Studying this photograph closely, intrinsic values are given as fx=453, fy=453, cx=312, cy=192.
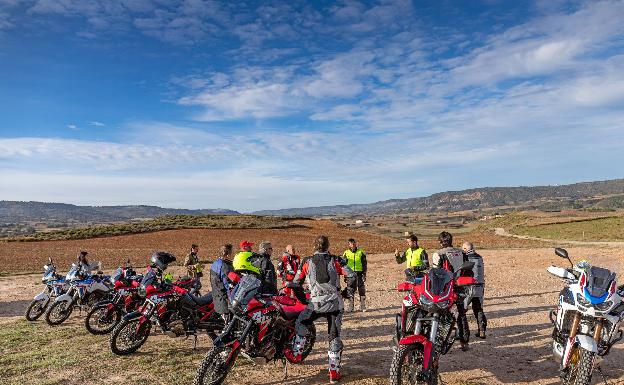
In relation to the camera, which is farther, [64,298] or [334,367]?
[64,298]

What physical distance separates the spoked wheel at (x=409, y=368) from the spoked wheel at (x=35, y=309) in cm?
1077

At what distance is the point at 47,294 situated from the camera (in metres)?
12.7

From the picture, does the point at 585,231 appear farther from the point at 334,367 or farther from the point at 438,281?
the point at 438,281

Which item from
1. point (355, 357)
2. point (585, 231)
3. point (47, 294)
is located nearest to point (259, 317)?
point (355, 357)

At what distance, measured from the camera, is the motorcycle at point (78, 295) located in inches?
464

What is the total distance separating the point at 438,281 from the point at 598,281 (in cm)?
209

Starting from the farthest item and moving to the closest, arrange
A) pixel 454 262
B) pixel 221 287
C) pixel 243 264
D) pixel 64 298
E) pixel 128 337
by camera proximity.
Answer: pixel 64 298
pixel 128 337
pixel 221 287
pixel 454 262
pixel 243 264

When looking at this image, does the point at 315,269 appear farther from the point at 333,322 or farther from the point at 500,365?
the point at 500,365

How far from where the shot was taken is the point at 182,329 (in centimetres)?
894

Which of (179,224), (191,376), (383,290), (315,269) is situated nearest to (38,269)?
(383,290)

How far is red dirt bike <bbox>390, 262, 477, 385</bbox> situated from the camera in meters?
5.93

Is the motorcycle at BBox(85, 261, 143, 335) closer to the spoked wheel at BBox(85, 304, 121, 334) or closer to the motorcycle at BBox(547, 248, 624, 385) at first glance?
the spoked wheel at BBox(85, 304, 121, 334)

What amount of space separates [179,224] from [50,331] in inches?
2189

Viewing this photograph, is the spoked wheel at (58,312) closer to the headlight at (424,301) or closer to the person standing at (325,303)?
the person standing at (325,303)
